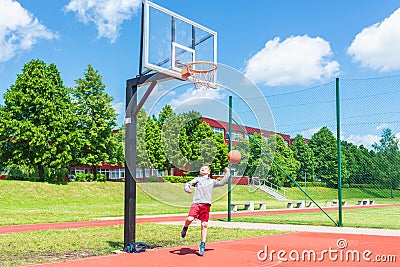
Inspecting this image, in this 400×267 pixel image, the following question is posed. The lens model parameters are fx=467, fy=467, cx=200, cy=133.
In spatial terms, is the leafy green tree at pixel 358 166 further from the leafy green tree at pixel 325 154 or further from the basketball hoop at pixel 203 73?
the basketball hoop at pixel 203 73

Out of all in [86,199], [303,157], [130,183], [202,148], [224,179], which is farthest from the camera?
[86,199]

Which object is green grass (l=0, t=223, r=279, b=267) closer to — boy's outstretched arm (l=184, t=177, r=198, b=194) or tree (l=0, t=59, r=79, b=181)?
boy's outstretched arm (l=184, t=177, r=198, b=194)

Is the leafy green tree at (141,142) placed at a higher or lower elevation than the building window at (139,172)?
higher

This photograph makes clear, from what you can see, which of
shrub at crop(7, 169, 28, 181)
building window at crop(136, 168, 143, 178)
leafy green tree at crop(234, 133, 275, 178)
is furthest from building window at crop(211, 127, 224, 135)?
shrub at crop(7, 169, 28, 181)

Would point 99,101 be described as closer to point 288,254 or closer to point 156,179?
point 156,179

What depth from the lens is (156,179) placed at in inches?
410

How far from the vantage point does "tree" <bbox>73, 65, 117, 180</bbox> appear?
41531 millimetres

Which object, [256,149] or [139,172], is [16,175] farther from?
[139,172]

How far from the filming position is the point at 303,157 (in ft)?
53.7

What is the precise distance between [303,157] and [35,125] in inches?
1020

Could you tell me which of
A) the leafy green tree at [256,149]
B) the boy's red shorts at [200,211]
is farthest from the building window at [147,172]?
the leafy green tree at [256,149]

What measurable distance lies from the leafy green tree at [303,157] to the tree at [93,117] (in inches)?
1094

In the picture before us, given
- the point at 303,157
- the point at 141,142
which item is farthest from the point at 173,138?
the point at 303,157

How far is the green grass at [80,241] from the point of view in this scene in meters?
8.00
